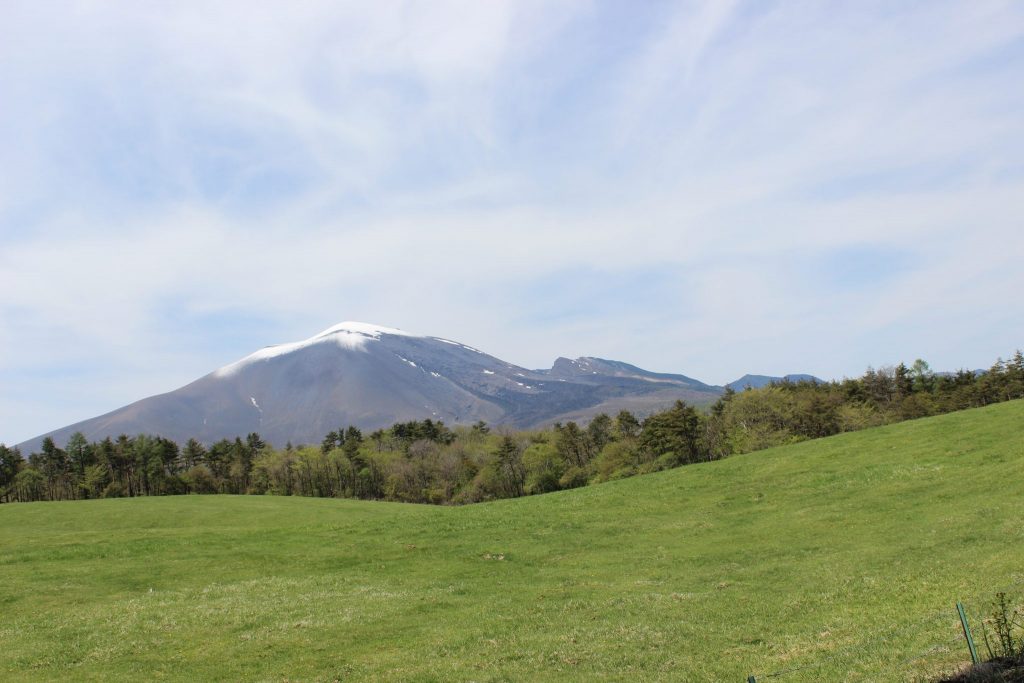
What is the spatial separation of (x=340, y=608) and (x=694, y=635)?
13817 mm

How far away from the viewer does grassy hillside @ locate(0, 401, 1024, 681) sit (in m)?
17.9

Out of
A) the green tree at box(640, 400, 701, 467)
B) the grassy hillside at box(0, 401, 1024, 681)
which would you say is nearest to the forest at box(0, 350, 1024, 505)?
the green tree at box(640, 400, 701, 467)

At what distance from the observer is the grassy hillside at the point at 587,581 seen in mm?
17922

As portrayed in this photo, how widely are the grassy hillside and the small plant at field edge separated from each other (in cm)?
96

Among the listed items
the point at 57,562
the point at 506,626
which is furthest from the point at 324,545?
the point at 506,626

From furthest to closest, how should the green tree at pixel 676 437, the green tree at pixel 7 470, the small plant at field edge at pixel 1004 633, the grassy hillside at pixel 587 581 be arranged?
1. the green tree at pixel 7 470
2. the green tree at pixel 676 437
3. the grassy hillside at pixel 587 581
4. the small plant at field edge at pixel 1004 633

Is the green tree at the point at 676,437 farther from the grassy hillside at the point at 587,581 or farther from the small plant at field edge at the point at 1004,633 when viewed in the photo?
the small plant at field edge at the point at 1004,633

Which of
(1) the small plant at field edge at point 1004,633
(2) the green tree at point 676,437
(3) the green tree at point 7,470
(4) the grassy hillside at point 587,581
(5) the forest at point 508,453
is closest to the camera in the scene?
(1) the small plant at field edge at point 1004,633

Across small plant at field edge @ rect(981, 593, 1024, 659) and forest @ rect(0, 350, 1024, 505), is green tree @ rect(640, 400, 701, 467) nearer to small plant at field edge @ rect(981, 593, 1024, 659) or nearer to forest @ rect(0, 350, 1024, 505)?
forest @ rect(0, 350, 1024, 505)

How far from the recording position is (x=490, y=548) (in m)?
36.7

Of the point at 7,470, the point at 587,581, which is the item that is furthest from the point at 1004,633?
the point at 7,470

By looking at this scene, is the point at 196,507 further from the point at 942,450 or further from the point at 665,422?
the point at 665,422

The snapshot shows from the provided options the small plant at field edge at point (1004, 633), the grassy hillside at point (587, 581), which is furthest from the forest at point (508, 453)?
the small plant at field edge at point (1004, 633)

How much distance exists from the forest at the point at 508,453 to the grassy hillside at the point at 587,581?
7378cm
